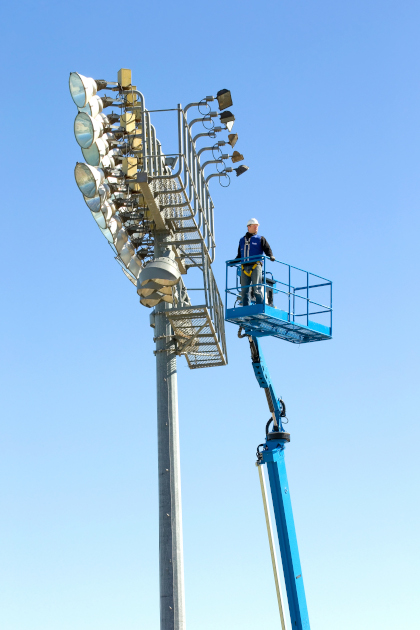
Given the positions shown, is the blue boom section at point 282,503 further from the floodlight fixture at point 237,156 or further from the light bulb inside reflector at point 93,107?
the light bulb inside reflector at point 93,107

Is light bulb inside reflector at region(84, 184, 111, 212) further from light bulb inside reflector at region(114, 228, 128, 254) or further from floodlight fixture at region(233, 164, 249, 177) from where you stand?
floodlight fixture at region(233, 164, 249, 177)

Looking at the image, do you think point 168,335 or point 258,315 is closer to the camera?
point 258,315

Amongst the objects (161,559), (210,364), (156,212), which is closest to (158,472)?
(161,559)

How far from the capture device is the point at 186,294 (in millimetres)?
32656

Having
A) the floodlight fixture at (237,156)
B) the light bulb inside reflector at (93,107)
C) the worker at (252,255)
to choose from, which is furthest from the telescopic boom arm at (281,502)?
the light bulb inside reflector at (93,107)

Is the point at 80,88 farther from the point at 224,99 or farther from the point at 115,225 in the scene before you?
the point at 224,99

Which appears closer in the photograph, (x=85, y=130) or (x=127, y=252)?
(x=85, y=130)

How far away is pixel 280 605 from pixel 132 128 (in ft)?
44.3

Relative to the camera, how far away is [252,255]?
28.7m

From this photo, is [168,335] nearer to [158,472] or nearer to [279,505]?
[158,472]

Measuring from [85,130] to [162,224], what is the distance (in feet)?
12.3

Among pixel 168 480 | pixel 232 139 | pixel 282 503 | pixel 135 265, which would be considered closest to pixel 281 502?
pixel 282 503

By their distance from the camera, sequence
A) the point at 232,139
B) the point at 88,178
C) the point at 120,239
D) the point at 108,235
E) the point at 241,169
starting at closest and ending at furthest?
1. the point at 88,178
2. the point at 120,239
3. the point at 232,139
4. the point at 108,235
5. the point at 241,169

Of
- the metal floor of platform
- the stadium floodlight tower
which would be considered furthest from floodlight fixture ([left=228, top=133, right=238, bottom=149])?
the metal floor of platform
